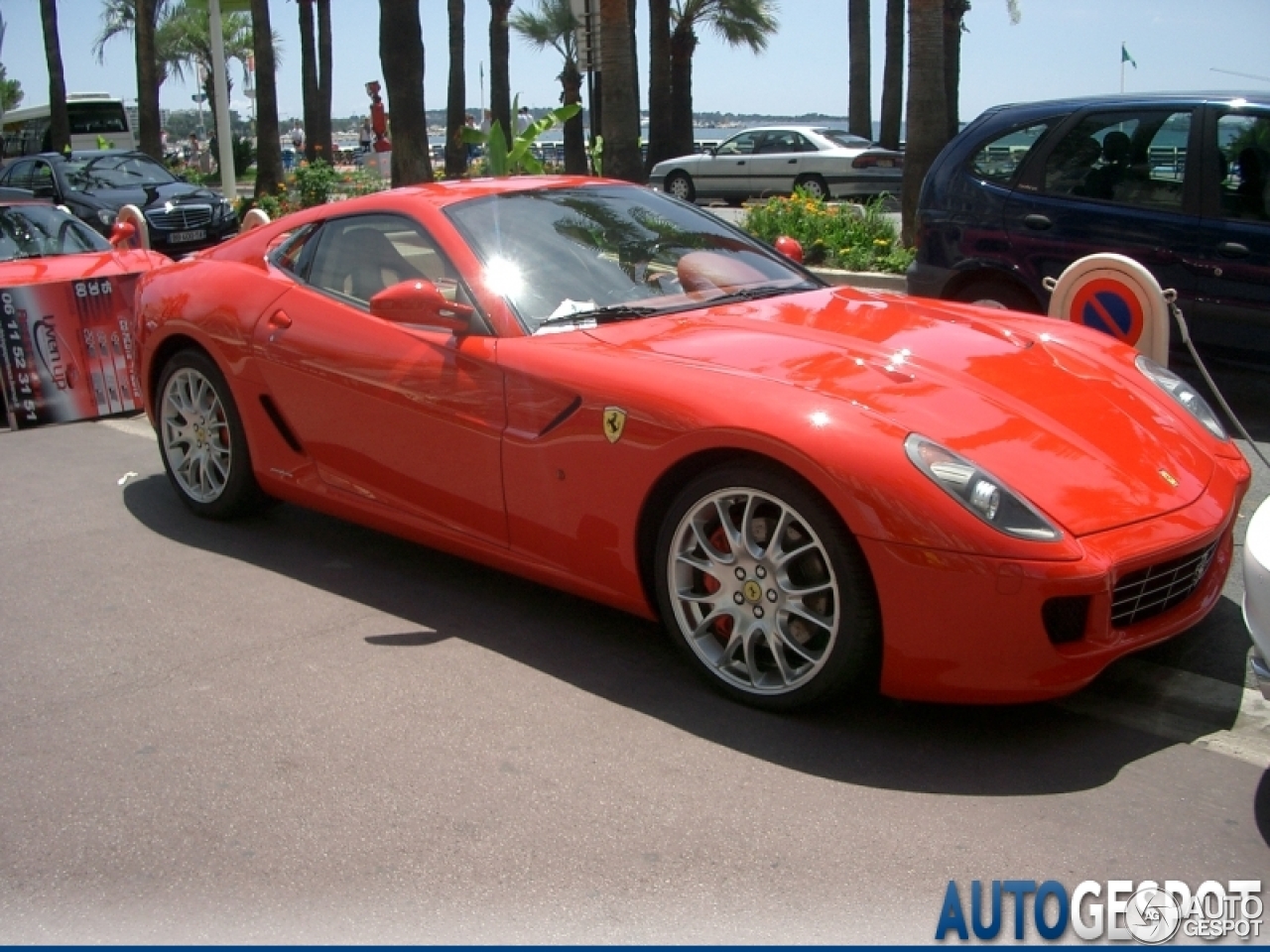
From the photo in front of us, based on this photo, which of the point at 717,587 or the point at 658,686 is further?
the point at 658,686

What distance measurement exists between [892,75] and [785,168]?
11533 mm

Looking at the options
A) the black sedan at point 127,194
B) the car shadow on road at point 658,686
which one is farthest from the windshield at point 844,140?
the car shadow on road at point 658,686

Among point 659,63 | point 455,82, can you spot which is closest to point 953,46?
point 659,63

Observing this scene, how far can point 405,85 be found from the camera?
17.2 m

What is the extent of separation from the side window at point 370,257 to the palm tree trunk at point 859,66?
29.1 m

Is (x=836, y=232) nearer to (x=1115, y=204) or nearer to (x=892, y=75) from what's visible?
(x=1115, y=204)

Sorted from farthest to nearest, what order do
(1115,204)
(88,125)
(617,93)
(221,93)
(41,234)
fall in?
(88,125), (221,93), (617,93), (41,234), (1115,204)

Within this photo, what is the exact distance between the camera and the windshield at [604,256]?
4711 mm

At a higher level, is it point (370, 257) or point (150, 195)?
point (150, 195)

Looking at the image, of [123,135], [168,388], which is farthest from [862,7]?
[168,388]

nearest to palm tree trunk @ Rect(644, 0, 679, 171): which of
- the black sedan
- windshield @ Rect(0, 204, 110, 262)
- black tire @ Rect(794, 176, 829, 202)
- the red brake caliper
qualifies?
black tire @ Rect(794, 176, 829, 202)

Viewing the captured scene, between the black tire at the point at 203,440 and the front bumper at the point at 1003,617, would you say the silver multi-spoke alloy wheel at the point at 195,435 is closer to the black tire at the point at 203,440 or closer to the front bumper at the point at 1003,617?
the black tire at the point at 203,440

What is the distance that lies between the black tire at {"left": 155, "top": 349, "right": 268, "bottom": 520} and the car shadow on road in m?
0.16

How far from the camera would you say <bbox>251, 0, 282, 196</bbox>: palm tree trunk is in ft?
87.5
